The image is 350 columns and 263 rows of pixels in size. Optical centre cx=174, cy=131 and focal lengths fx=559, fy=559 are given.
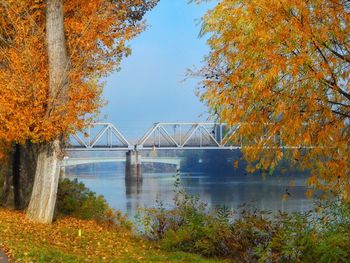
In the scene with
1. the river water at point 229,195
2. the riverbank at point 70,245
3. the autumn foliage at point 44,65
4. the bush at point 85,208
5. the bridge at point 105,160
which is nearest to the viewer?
the riverbank at point 70,245

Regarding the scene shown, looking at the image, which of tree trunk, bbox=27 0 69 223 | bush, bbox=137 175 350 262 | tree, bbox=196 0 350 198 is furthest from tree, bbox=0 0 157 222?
tree, bbox=196 0 350 198

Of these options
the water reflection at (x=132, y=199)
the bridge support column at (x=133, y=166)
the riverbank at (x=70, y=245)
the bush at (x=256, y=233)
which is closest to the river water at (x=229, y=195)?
the water reflection at (x=132, y=199)

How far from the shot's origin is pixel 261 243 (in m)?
13.2

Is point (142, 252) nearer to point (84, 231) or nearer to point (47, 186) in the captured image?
point (84, 231)

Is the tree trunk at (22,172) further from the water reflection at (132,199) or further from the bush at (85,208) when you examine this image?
the water reflection at (132,199)

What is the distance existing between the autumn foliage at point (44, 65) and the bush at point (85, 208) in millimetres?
5015

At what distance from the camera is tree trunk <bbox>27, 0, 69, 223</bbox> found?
50.5 feet

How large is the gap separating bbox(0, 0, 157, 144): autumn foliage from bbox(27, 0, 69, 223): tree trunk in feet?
0.86

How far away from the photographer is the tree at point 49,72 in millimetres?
14766

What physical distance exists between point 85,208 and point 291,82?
44.0ft

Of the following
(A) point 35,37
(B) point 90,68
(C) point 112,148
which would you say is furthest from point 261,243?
(C) point 112,148

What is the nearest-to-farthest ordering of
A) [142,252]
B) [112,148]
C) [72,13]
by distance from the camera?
[142,252] → [72,13] → [112,148]

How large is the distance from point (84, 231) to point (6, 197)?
24.3 ft

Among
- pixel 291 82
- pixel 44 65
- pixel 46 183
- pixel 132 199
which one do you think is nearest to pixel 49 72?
pixel 44 65
